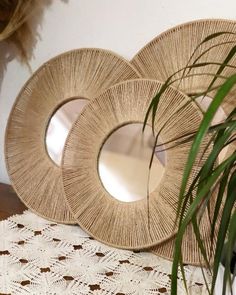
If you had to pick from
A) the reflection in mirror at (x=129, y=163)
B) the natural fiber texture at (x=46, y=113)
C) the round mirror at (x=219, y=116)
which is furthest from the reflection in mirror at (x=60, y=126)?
the round mirror at (x=219, y=116)

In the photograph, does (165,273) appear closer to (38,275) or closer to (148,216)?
(148,216)

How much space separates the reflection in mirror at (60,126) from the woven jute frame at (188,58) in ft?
0.64

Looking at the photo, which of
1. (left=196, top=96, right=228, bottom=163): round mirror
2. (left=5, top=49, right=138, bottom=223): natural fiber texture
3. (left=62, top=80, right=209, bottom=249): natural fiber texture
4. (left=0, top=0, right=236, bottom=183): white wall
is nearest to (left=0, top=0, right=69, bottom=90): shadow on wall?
(left=0, top=0, right=236, bottom=183): white wall

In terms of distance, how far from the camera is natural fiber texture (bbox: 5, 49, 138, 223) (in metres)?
1.04

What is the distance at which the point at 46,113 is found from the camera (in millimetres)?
1109

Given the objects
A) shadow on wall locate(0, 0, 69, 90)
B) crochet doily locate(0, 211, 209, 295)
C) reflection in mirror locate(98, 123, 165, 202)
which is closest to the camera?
crochet doily locate(0, 211, 209, 295)

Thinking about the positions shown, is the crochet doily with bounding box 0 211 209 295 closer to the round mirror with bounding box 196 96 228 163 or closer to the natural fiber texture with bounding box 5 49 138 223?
the natural fiber texture with bounding box 5 49 138 223

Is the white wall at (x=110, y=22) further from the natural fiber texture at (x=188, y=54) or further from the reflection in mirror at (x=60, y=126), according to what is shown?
the reflection in mirror at (x=60, y=126)

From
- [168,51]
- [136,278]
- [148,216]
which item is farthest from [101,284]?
[168,51]

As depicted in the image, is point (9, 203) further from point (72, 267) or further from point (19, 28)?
point (19, 28)

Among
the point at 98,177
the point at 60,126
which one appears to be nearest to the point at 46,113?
the point at 60,126

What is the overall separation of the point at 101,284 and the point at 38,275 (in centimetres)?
13

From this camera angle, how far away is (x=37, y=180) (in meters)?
1.12

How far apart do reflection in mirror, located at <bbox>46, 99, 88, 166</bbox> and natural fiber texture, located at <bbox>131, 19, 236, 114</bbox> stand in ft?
0.64
